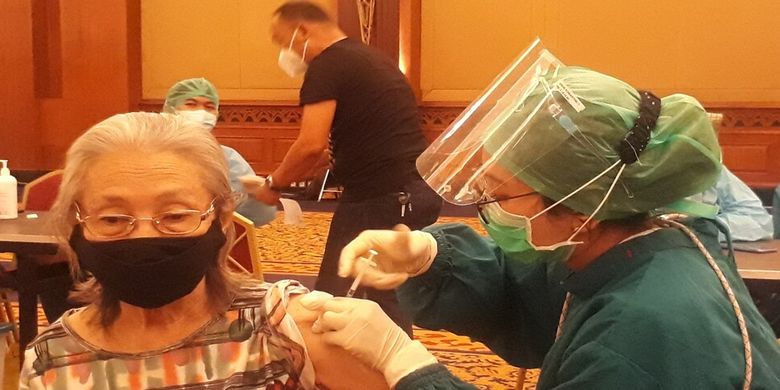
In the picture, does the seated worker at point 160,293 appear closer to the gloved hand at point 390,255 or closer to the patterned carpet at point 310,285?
the gloved hand at point 390,255

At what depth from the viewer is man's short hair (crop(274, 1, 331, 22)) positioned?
3281mm

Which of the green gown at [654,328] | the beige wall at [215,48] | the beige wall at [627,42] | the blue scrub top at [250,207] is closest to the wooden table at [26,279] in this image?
the blue scrub top at [250,207]

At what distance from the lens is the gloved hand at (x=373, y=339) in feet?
4.22

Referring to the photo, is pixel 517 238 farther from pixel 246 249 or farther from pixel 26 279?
pixel 26 279

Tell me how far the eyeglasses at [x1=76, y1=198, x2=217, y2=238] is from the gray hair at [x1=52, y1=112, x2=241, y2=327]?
0.12 ft

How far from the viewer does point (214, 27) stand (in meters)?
9.45

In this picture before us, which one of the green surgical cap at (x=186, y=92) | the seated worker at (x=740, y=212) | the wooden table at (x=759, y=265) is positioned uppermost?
the green surgical cap at (x=186, y=92)

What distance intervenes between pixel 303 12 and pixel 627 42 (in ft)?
19.1

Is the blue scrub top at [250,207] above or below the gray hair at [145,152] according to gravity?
below

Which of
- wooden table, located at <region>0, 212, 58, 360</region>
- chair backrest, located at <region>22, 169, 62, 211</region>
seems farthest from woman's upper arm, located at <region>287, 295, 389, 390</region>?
chair backrest, located at <region>22, 169, 62, 211</region>

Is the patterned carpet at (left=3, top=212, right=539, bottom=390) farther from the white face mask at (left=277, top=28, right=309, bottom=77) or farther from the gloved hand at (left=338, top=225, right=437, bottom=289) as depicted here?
the gloved hand at (left=338, top=225, right=437, bottom=289)

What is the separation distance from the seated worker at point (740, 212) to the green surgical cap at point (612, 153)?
163cm

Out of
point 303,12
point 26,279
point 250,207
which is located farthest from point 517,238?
point 250,207

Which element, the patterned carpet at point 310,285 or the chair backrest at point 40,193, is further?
the chair backrest at point 40,193
